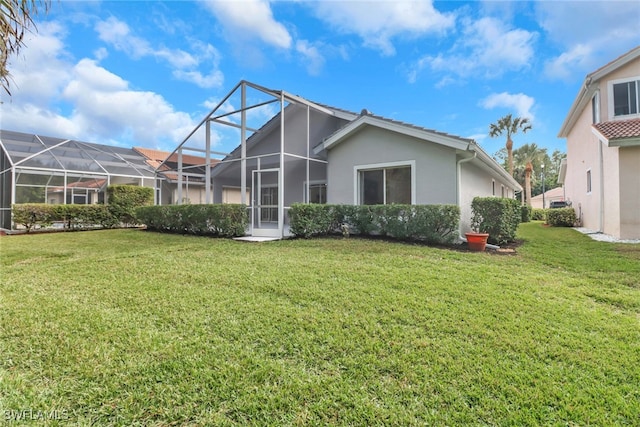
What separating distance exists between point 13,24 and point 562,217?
74.0ft

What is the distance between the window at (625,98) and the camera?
38.8 feet

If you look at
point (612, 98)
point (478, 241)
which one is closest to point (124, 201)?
point (478, 241)

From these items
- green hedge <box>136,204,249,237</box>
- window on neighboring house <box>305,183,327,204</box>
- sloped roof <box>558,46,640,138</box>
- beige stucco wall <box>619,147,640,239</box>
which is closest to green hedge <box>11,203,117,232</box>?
green hedge <box>136,204,249,237</box>

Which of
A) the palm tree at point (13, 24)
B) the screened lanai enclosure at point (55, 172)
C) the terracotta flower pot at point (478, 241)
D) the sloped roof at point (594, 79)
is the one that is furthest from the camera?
the screened lanai enclosure at point (55, 172)

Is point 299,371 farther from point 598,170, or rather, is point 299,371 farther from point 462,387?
point 598,170

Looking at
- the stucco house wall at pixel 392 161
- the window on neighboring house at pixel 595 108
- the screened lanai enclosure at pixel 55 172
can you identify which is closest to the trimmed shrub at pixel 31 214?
the screened lanai enclosure at pixel 55 172

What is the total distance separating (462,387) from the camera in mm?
2455

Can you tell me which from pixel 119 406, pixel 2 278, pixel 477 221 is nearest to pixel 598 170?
pixel 477 221

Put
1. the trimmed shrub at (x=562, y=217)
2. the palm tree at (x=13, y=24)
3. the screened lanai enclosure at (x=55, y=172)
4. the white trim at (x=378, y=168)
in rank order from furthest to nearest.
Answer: the trimmed shrub at (x=562, y=217) < the screened lanai enclosure at (x=55, y=172) < the white trim at (x=378, y=168) < the palm tree at (x=13, y=24)

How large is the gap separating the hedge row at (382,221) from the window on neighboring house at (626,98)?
9.43 metres

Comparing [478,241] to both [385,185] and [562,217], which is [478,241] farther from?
[562,217]

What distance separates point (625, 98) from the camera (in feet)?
39.4

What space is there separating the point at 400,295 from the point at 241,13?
10627 millimetres

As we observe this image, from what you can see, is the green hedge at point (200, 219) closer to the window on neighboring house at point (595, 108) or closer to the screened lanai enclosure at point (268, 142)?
the screened lanai enclosure at point (268, 142)
